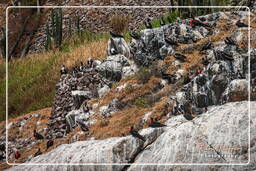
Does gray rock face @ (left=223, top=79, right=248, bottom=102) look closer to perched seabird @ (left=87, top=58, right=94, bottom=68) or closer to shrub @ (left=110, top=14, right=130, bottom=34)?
perched seabird @ (left=87, top=58, right=94, bottom=68)

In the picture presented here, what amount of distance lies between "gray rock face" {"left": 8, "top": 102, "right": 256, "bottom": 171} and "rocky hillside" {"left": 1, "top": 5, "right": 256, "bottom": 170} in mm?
21

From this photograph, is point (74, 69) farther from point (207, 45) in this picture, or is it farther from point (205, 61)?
point (205, 61)

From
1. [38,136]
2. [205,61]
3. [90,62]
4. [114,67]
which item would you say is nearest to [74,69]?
[90,62]

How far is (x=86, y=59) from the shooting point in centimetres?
2055

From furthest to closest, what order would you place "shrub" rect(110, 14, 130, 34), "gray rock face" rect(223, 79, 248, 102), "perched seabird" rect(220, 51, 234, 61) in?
"shrub" rect(110, 14, 130, 34) → "perched seabird" rect(220, 51, 234, 61) → "gray rock face" rect(223, 79, 248, 102)

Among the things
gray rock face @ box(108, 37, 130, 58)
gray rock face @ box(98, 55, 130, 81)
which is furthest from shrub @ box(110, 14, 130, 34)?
gray rock face @ box(98, 55, 130, 81)

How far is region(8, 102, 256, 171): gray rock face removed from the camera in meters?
10.1

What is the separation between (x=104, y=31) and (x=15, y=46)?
362 inches

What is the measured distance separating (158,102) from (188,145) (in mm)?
3896

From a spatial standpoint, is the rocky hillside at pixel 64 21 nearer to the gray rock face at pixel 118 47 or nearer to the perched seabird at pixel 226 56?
the gray rock face at pixel 118 47

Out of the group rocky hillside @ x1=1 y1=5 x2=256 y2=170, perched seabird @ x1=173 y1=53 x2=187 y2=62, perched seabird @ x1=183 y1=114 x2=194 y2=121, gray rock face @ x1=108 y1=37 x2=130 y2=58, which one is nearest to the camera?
rocky hillside @ x1=1 y1=5 x2=256 y2=170

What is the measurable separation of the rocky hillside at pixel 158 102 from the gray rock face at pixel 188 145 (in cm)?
2

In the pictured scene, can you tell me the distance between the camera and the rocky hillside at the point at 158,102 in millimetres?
10633

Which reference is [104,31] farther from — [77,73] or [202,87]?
[202,87]
